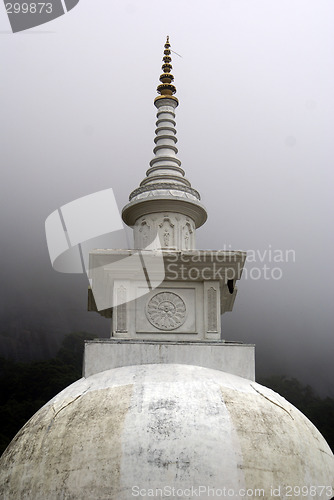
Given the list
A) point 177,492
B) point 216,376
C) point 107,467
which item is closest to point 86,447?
point 107,467

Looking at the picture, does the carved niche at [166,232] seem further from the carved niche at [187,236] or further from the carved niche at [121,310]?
the carved niche at [121,310]

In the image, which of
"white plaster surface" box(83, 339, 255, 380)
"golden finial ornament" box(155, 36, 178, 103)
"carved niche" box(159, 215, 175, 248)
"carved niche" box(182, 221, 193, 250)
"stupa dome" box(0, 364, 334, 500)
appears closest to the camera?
"stupa dome" box(0, 364, 334, 500)

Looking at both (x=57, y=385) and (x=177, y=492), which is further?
(x=57, y=385)

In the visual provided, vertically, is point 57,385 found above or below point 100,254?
below

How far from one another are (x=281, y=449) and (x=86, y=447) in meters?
3.70

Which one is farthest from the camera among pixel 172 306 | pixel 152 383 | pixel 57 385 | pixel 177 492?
pixel 57 385

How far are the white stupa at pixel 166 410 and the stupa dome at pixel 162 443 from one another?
0.07 feet

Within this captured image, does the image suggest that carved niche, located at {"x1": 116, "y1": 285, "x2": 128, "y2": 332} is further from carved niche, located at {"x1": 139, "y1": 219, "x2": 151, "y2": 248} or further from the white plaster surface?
carved niche, located at {"x1": 139, "y1": 219, "x2": 151, "y2": 248}

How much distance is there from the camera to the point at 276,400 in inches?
527

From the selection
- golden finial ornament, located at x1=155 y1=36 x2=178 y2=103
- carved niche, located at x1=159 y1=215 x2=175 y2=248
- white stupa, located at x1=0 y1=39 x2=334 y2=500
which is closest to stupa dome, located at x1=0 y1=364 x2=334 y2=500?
white stupa, located at x1=0 y1=39 x2=334 y2=500

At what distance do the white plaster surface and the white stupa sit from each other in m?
0.02

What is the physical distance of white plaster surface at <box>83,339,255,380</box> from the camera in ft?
46.5

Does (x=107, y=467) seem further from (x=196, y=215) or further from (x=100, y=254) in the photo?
(x=196, y=215)

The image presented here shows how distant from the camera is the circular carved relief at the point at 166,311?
15211 mm
